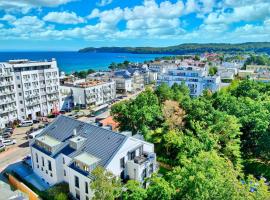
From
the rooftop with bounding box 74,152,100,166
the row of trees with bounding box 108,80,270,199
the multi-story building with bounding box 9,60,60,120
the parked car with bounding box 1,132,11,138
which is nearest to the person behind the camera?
the row of trees with bounding box 108,80,270,199

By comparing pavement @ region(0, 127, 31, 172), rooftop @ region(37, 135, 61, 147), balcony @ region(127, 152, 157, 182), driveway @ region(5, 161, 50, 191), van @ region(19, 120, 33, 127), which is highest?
rooftop @ region(37, 135, 61, 147)

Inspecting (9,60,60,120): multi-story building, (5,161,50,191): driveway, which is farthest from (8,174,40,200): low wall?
(9,60,60,120): multi-story building

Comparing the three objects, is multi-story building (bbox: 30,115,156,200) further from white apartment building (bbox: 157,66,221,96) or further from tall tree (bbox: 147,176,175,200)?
white apartment building (bbox: 157,66,221,96)

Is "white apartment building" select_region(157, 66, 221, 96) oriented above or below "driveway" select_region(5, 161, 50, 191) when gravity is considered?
above

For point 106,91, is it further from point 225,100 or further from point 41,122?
point 225,100

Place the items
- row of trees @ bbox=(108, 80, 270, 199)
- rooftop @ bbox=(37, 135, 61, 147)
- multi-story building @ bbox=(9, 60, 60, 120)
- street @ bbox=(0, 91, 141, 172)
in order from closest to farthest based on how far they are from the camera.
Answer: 1. row of trees @ bbox=(108, 80, 270, 199)
2. rooftop @ bbox=(37, 135, 61, 147)
3. street @ bbox=(0, 91, 141, 172)
4. multi-story building @ bbox=(9, 60, 60, 120)

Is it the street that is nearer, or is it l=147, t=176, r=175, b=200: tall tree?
l=147, t=176, r=175, b=200: tall tree

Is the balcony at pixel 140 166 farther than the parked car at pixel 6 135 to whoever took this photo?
No

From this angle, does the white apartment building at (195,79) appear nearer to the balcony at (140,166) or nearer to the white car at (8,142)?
the white car at (8,142)

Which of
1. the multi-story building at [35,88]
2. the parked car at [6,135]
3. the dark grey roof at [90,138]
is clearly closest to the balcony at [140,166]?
the dark grey roof at [90,138]
